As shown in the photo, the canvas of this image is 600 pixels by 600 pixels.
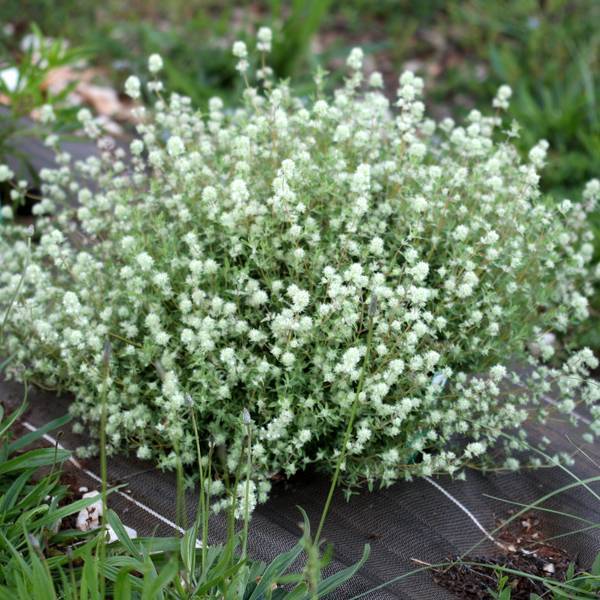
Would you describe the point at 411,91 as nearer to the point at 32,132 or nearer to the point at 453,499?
the point at 453,499

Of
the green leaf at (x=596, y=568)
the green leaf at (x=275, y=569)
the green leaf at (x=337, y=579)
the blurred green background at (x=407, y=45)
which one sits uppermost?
the blurred green background at (x=407, y=45)

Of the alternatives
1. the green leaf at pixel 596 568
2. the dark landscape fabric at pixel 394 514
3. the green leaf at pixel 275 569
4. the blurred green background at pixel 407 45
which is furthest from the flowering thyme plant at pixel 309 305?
the blurred green background at pixel 407 45

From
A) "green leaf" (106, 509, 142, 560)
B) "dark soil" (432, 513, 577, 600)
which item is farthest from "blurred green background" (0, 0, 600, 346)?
"green leaf" (106, 509, 142, 560)

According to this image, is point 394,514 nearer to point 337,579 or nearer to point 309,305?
point 337,579

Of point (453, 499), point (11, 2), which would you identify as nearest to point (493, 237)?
point (453, 499)

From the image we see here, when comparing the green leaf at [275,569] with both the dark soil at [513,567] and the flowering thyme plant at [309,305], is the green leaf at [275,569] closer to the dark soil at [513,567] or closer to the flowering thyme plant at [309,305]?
the flowering thyme plant at [309,305]

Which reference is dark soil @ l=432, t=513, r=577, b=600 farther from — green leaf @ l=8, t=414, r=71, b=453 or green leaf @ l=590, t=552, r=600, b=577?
green leaf @ l=8, t=414, r=71, b=453
